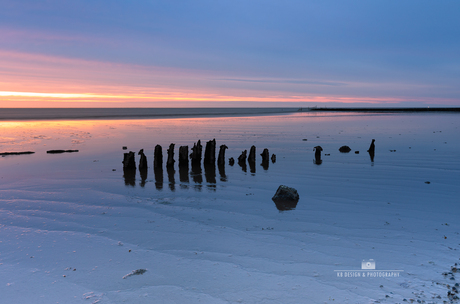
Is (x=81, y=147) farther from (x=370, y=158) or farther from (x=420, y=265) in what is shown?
(x=420, y=265)

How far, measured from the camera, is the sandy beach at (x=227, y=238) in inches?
216

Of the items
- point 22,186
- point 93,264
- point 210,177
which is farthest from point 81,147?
point 93,264

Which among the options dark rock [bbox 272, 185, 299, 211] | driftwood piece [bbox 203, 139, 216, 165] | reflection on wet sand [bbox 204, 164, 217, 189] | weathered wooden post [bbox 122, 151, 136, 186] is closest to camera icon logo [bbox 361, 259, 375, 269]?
dark rock [bbox 272, 185, 299, 211]

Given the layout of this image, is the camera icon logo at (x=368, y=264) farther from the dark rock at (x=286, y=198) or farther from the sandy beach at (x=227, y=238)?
the dark rock at (x=286, y=198)

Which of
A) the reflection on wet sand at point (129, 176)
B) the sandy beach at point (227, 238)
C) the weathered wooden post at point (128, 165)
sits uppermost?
the weathered wooden post at point (128, 165)

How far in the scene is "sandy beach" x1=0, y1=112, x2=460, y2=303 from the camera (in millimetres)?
5492

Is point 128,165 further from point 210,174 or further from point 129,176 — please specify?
point 210,174

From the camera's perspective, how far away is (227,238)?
25.4ft

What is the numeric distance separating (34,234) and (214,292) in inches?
218

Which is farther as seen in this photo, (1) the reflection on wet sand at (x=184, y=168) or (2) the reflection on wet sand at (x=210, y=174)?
(1) the reflection on wet sand at (x=184, y=168)

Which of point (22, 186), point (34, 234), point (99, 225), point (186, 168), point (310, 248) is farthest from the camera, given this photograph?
point (186, 168)

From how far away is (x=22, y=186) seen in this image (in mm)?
12977

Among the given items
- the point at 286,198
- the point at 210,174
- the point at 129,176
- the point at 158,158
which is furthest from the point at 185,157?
the point at 286,198

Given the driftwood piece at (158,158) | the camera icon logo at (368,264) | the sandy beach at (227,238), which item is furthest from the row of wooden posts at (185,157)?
the camera icon logo at (368,264)
